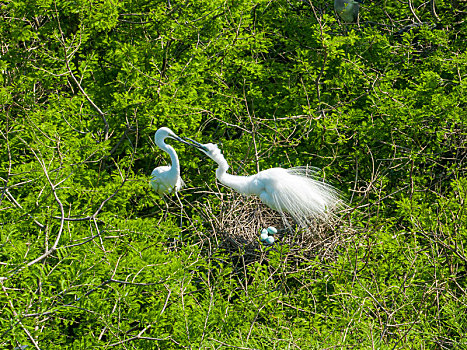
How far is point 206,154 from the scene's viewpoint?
6180 mm

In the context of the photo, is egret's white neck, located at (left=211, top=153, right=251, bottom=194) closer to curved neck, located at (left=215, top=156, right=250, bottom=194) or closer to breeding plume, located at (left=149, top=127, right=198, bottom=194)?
curved neck, located at (left=215, top=156, right=250, bottom=194)

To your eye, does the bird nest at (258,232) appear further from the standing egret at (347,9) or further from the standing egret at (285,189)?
the standing egret at (347,9)

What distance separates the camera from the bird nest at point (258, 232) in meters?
5.48

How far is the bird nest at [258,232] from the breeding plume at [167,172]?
0.34 m

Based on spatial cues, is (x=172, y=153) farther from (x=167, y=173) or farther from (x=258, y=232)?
(x=258, y=232)

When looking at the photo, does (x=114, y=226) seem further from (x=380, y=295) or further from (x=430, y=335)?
(x=430, y=335)

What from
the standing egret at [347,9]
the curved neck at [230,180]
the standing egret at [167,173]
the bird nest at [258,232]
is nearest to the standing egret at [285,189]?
the curved neck at [230,180]

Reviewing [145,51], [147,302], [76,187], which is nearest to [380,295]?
[147,302]

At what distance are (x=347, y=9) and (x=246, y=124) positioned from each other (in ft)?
4.86

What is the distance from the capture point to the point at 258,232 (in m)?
5.77

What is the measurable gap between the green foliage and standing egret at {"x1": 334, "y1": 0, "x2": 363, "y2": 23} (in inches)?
7.5

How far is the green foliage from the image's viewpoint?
473cm

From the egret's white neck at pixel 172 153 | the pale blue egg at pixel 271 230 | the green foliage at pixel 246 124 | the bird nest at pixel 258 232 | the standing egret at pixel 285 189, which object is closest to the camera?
the green foliage at pixel 246 124

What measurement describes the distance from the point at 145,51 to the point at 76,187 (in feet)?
5.81
